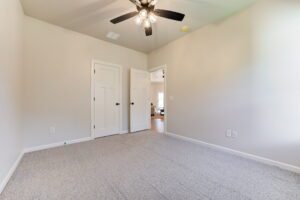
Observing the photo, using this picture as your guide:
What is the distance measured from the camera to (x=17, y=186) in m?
1.64

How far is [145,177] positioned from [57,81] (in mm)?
2796

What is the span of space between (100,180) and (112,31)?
314 cm

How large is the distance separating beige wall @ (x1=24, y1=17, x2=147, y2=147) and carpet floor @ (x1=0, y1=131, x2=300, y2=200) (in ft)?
1.90

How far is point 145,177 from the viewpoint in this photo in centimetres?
185

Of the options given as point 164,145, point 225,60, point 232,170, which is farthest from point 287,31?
point 164,145

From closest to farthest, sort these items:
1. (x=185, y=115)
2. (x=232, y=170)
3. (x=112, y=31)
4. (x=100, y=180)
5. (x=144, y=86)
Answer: (x=100, y=180) → (x=232, y=170) → (x=112, y=31) → (x=185, y=115) → (x=144, y=86)

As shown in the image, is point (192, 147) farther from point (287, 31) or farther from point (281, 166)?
point (287, 31)

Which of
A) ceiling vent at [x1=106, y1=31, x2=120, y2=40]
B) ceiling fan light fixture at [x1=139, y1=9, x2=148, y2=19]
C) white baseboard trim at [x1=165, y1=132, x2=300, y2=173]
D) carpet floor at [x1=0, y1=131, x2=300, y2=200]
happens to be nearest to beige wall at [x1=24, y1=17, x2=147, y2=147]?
ceiling vent at [x1=106, y1=31, x2=120, y2=40]

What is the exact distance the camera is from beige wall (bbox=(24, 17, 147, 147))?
9.28 ft

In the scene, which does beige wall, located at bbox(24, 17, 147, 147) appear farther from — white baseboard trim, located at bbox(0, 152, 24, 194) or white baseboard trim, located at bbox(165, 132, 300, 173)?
white baseboard trim, located at bbox(165, 132, 300, 173)

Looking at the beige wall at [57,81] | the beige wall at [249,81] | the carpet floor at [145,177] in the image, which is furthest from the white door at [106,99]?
the beige wall at [249,81]

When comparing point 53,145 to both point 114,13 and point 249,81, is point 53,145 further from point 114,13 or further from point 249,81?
point 249,81

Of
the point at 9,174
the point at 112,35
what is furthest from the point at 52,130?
the point at 112,35

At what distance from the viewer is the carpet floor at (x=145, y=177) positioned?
4.98 ft
